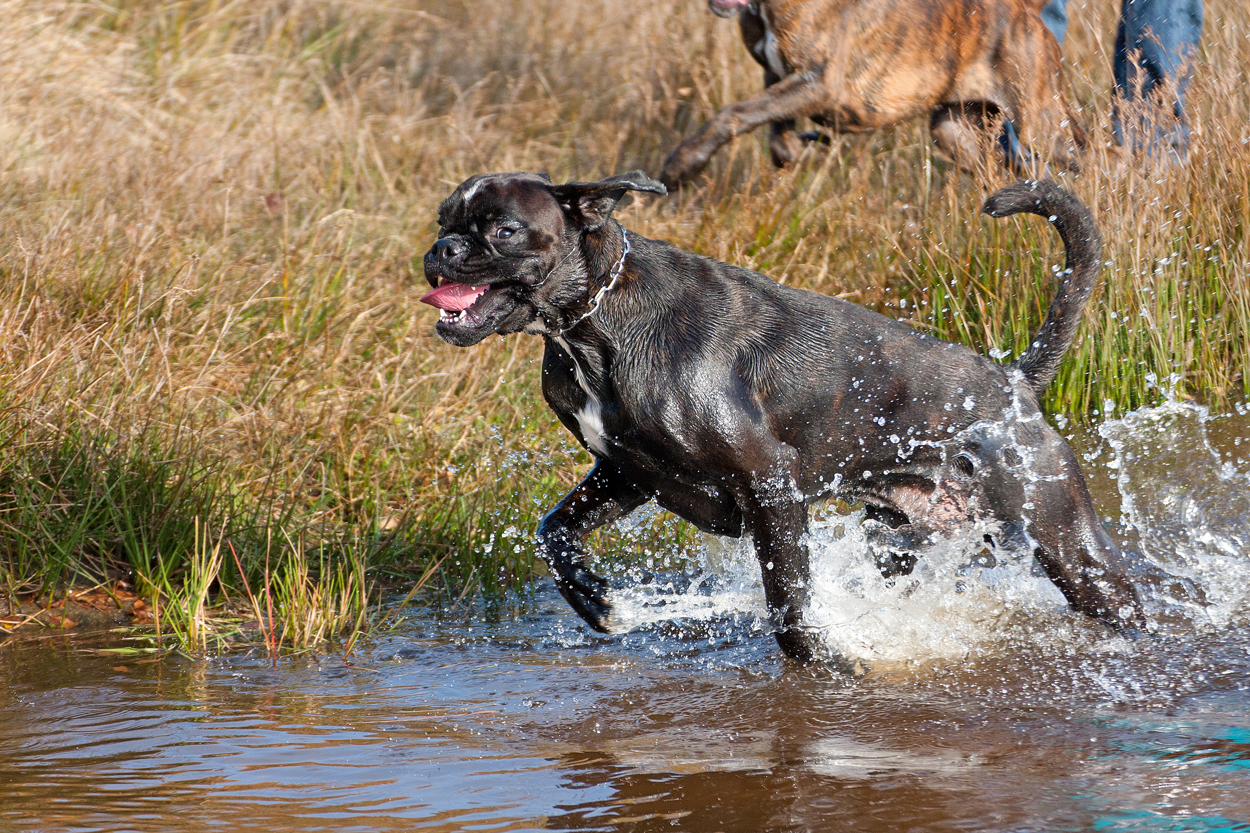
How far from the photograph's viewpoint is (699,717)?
3.79m

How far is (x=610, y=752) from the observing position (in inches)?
138

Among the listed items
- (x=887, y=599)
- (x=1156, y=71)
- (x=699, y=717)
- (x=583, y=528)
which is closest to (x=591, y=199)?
(x=583, y=528)

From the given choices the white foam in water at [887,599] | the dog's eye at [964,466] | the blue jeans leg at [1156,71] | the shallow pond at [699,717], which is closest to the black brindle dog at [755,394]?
the dog's eye at [964,466]

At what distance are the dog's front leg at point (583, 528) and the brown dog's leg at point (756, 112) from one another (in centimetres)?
327

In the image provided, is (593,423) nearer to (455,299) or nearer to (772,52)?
(455,299)

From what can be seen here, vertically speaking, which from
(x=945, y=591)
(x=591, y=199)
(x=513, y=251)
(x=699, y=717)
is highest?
(x=591, y=199)

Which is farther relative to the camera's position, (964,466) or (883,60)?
(883,60)

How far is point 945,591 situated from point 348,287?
128 inches

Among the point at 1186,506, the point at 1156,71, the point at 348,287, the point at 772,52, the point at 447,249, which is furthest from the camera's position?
the point at 772,52

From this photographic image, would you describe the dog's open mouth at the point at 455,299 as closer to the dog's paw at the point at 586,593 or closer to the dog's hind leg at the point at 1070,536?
the dog's paw at the point at 586,593

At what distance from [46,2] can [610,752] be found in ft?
25.1

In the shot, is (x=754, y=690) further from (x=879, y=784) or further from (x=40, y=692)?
(x=40, y=692)

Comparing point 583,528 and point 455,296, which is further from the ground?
point 455,296

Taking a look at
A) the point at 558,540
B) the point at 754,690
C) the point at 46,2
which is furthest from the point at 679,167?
the point at 46,2
